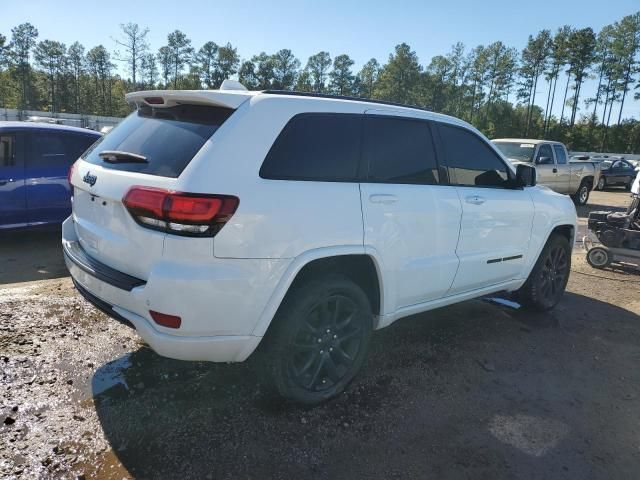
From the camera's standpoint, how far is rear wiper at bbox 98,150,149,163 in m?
2.75

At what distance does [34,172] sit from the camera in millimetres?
6301

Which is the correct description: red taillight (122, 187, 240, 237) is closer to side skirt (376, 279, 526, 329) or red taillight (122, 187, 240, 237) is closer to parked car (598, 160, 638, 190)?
side skirt (376, 279, 526, 329)

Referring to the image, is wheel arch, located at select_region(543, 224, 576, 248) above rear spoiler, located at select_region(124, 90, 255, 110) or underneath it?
underneath

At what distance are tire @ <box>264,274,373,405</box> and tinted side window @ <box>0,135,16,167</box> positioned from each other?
5206 mm

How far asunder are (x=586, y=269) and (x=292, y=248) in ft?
21.2

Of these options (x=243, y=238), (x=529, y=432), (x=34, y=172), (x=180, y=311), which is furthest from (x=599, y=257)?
(x=34, y=172)

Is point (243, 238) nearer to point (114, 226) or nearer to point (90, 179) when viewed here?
point (114, 226)

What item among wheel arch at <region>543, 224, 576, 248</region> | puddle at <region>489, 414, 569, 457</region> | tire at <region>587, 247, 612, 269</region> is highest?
wheel arch at <region>543, 224, 576, 248</region>

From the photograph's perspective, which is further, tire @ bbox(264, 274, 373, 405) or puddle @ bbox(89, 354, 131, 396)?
puddle @ bbox(89, 354, 131, 396)

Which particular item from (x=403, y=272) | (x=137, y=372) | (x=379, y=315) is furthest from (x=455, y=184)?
(x=137, y=372)

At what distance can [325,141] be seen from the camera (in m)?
2.97

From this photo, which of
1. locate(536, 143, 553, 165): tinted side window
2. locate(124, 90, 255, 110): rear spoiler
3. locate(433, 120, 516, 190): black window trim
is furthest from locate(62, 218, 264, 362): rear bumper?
locate(536, 143, 553, 165): tinted side window

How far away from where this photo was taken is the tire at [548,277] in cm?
495

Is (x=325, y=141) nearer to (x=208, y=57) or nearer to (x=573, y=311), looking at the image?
(x=573, y=311)
